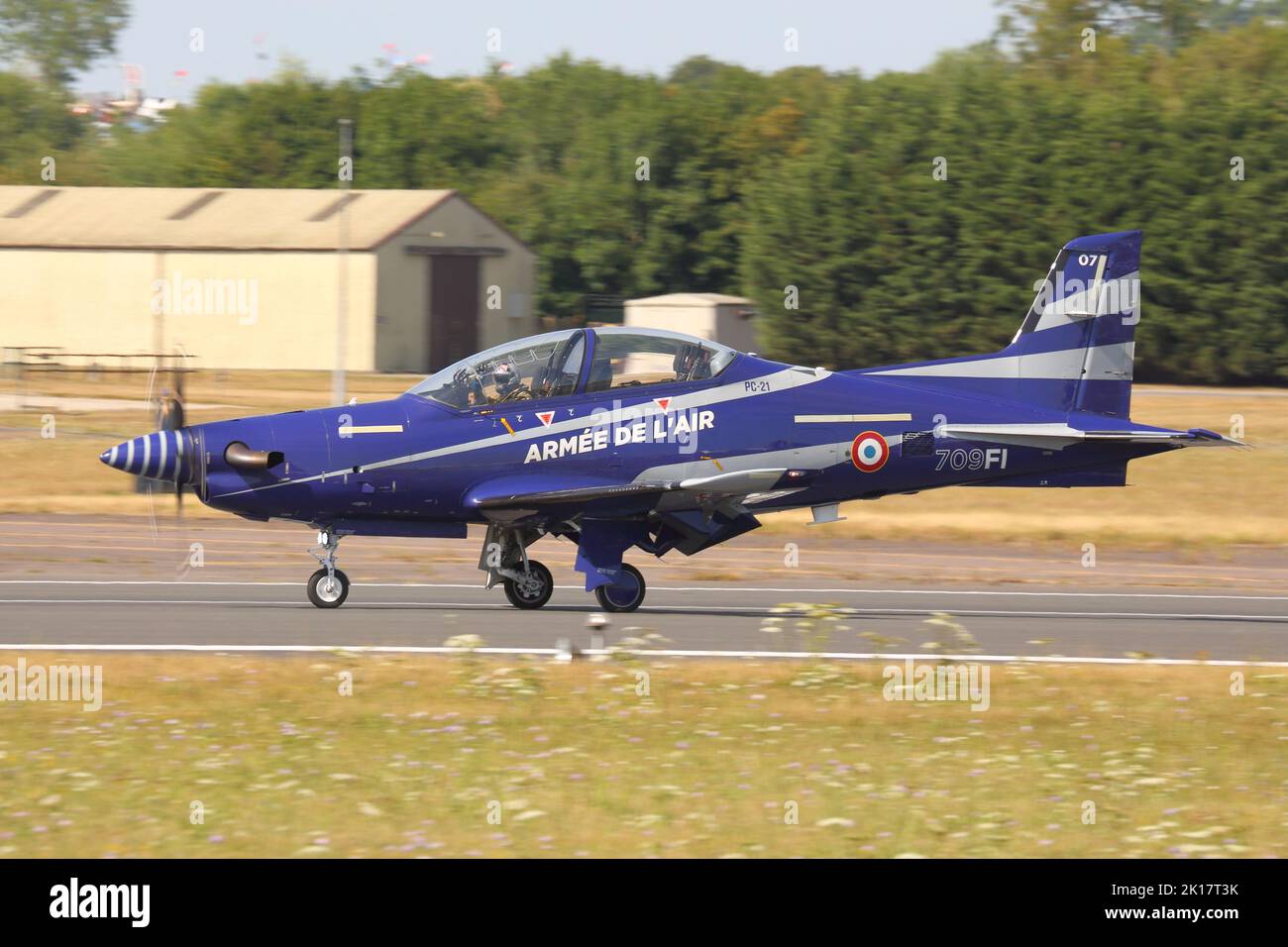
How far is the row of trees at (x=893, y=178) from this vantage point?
4747 centimetres

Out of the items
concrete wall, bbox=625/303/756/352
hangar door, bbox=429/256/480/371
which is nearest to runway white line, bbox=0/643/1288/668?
concrete wall, bbox=625/303/756/352

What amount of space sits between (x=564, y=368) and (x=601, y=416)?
21.4 inches

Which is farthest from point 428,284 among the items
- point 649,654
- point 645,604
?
point 649,654

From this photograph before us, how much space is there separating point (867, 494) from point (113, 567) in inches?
367

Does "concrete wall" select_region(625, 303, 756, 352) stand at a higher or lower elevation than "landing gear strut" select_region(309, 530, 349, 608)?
higher

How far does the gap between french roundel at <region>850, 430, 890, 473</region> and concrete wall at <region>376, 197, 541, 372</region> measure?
38.2 metres

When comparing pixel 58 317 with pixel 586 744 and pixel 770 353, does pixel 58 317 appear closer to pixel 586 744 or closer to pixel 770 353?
pixel 770 353

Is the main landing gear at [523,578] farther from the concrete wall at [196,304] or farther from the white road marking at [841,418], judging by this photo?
the concrete wall at [196,304]

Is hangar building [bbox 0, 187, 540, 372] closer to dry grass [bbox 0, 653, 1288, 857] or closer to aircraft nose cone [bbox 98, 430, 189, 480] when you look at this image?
aircraft nose cone [bbox 98, 430, 189, 480]

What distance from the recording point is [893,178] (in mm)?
52594

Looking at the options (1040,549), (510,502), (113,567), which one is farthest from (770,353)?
(510,502)

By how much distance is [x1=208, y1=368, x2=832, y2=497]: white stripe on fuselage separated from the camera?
1428 centimetres

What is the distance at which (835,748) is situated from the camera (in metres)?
9.33

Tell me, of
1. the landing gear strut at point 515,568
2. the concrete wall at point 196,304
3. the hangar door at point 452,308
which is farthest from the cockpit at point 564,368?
the hangar door at point 452,308
